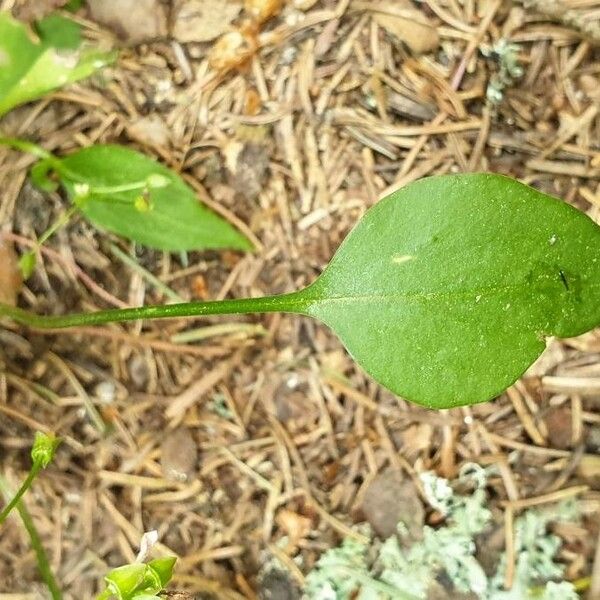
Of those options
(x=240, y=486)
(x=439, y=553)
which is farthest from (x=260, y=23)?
(x=439, y=553)

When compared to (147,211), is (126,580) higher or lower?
lower

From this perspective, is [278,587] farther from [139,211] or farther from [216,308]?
[139,211]

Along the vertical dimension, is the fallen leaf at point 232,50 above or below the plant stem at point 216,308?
above

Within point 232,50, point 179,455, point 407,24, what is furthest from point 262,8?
point 179,455

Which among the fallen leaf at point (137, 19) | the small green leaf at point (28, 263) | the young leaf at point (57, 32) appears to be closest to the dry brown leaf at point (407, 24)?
the fallen leaf at point (137, 19)

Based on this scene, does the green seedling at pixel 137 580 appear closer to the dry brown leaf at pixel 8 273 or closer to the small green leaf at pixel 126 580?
the small green leaf at pixel 126 580

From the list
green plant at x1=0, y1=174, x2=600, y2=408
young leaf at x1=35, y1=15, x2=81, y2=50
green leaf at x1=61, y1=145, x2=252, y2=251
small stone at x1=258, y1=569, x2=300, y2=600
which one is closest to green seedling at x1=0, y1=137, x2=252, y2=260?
green leaf at x1=61, y1=145, x2=252, y2=251
